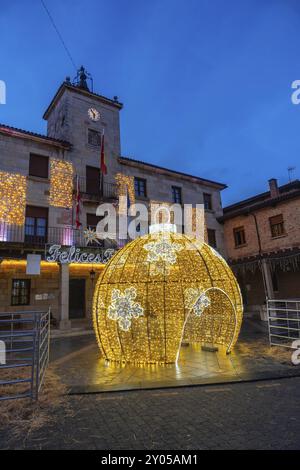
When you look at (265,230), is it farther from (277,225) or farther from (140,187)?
(140,187)

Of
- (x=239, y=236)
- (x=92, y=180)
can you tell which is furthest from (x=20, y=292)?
(x=239, y=236)

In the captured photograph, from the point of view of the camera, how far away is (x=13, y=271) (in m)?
16.6

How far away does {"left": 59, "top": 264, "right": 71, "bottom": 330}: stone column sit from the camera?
15023 mm

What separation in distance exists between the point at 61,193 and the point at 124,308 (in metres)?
12.9

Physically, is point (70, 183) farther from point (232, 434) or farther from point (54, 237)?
point (232, 434)

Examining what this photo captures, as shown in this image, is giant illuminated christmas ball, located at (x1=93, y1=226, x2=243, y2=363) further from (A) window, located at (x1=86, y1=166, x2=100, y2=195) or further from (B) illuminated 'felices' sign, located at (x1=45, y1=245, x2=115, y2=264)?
(A) window, located at (x1=86, y1=166, x2=100, y2=195)

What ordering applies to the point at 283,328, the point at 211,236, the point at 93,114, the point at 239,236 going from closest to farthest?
the point at 283,328 → the point at 93,114 → the point at 239,236 → the point at 211,236

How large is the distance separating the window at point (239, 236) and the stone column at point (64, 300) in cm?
1516

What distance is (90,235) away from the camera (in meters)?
18.7

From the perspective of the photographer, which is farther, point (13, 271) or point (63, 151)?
point (63, 151)

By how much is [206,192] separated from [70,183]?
41.7ft

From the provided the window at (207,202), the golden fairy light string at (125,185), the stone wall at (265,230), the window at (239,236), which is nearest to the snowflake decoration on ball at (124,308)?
the golden fairy light string at (125,185)

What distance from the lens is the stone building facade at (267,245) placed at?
18719 mm
